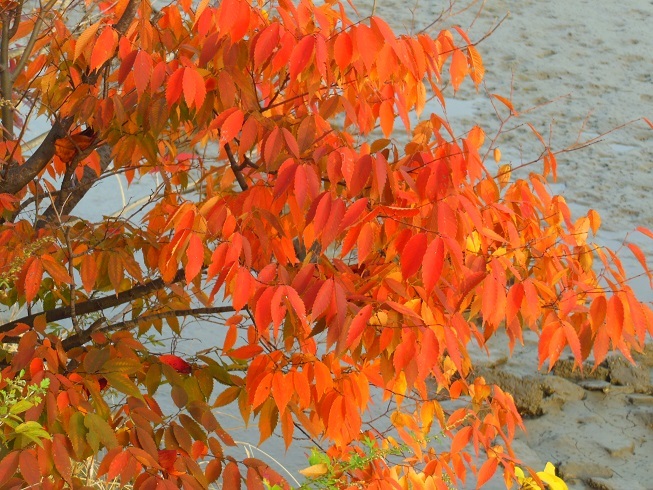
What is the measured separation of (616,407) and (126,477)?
2.24 m

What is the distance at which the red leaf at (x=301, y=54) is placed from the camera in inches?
51.9

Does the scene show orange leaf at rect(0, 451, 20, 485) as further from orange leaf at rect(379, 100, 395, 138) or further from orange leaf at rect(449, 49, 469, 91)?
orange leaf at rect(449, 49, 469, 91)

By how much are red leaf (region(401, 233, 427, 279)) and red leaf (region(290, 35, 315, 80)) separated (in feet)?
1.03

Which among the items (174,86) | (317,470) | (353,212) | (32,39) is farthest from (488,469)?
(32,39)

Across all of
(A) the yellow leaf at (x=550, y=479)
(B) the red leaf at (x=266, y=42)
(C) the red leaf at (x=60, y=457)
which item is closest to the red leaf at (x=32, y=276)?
(C) the red leaf at (x=60, y=457)

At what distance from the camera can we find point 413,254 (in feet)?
4.09

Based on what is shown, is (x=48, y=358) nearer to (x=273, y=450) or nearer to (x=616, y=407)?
(x=273, y=450)

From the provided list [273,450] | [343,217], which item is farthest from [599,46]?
[343,217]

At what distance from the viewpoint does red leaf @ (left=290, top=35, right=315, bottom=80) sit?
1.32m

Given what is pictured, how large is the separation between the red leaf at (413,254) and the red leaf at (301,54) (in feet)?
1.03

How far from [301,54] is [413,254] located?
0.35 metres

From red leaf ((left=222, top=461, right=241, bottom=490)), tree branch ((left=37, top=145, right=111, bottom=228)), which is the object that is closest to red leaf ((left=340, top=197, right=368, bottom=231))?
red leaf ((left=222, top=461, right=241, bottom=490))

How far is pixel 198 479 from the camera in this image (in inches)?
55.6

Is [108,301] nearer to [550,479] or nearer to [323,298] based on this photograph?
[323,298]
